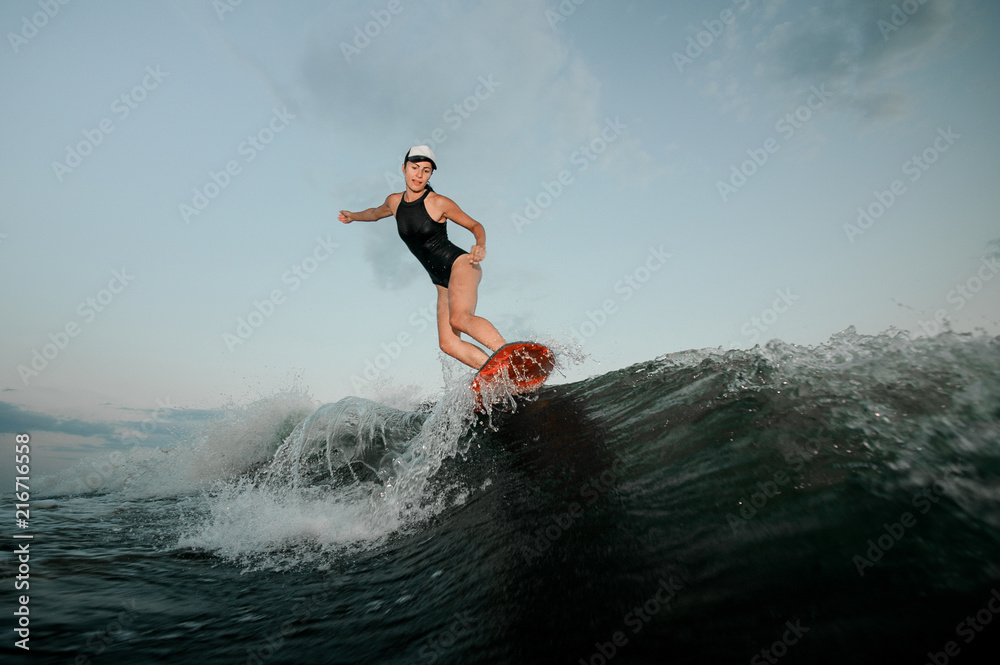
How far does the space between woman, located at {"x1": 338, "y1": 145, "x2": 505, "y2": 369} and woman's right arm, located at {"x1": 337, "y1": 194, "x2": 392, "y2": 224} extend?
0.04 m

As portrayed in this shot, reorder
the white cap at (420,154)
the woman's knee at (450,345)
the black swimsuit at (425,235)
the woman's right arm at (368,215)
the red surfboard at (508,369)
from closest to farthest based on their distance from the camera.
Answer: the red surfboard at (508,369) → the white cap at (420,154) → the black swimsuit at (425,235) → the woman's knee at (450,345) → the woman's right arm at (368,215)

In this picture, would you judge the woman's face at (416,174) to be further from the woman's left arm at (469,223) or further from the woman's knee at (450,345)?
the woman's knee at (450,345)

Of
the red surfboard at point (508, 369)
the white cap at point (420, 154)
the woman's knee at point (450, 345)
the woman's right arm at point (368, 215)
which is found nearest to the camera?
the red surfboard at point (508, 369)

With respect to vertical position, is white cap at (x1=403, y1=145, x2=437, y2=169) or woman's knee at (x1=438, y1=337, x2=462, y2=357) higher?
white cap at (x1=403, y1=145, x2=437, y2=169)

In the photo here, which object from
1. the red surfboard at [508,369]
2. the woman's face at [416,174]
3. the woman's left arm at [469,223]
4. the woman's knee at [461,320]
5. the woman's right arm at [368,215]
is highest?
the woman's right arm at [368,215]

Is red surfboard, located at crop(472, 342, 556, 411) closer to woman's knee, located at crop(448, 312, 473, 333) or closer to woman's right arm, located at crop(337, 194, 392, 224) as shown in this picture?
woman's knee, located at crop(448, 312, 473, 333)

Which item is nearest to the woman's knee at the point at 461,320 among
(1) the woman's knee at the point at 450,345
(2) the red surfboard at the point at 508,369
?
(1) the woman's knee at the point at 450,345

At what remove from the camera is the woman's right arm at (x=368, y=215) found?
5283 mm

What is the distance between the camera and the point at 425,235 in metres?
4.95

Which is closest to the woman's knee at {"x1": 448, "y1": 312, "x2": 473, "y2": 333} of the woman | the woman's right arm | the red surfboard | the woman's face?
the woman

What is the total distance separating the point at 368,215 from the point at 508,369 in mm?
2803

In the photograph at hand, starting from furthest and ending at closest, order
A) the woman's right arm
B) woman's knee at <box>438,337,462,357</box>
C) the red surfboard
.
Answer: the woman's right arm → woman's knee at <box>438,337,462,357</box> → the red surfboard

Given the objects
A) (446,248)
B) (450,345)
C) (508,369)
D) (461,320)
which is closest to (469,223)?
(446,248)

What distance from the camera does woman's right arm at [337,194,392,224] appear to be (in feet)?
17.3
